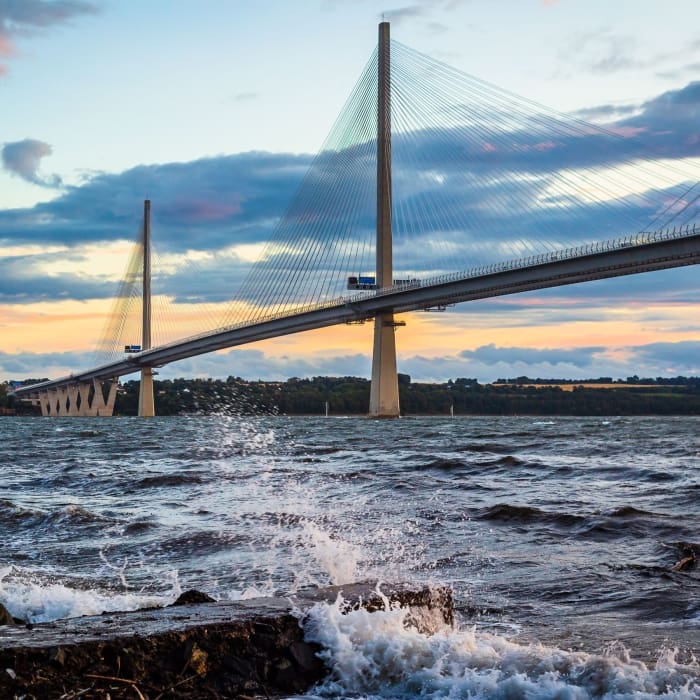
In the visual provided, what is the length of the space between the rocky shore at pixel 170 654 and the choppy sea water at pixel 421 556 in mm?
161

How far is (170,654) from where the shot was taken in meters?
3.90

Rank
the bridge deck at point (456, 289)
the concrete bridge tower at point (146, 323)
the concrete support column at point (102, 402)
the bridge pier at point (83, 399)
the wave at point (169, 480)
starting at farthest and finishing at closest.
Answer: the bridge pier at point (83, 399)
the concrete support column at point (102, 402)
the concrete bridge tower at point (146, 323)
the bridge deck at point (456, 289)
the wave at point (169, 480)

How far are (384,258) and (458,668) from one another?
51.8 metres

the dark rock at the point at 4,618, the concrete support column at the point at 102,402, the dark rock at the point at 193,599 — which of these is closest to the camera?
the dark rock at the point at 4,618

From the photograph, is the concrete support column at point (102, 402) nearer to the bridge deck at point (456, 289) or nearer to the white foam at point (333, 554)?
the bridge deck at point (456, 289)

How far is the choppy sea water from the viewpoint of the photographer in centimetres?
416

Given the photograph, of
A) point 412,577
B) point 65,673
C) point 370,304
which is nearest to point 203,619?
point 65,673

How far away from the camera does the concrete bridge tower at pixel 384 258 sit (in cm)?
5450

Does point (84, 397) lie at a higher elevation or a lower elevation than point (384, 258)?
lower

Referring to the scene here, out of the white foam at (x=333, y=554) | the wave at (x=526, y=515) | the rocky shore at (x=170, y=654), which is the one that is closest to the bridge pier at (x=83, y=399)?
the wave at (x=526, y=515)

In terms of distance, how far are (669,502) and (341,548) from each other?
17.6 feet

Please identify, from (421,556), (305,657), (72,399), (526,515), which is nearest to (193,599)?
(305,657)

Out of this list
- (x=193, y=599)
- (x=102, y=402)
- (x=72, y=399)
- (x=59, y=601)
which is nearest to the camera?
(x=193, y=599)

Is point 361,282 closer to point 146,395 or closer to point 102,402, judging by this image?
point 146,395
